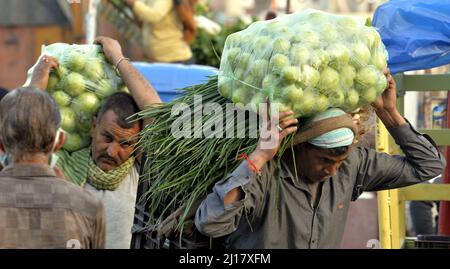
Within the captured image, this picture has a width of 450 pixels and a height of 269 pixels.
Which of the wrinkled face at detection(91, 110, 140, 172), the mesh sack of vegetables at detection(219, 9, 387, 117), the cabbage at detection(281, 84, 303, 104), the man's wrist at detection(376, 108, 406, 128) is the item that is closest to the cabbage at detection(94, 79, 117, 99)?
the wrinkled face at detection(91, 110, 140, 172)

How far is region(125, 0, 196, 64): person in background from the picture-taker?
954 cm

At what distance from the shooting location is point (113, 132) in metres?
5.09

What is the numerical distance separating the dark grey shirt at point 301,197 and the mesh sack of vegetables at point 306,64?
0.30 meters

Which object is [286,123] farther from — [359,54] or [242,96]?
[359,54]

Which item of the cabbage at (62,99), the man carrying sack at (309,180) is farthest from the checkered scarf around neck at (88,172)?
the man carrying sack at (309,180)

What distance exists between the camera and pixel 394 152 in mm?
5398

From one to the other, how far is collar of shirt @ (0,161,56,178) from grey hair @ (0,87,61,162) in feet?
0.09

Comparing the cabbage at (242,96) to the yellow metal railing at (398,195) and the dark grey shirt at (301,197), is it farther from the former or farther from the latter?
the yellow metal railing at (398,195)

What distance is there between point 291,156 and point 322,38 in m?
0.52

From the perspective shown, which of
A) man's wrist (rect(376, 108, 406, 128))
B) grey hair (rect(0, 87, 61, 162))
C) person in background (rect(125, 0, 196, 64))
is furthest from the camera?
person in background (rect(125, 0, 196, 64))

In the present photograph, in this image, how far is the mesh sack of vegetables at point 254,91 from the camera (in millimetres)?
3879

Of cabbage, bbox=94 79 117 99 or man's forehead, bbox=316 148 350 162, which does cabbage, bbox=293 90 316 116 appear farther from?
cabbage, bbox=94 79 117 99
